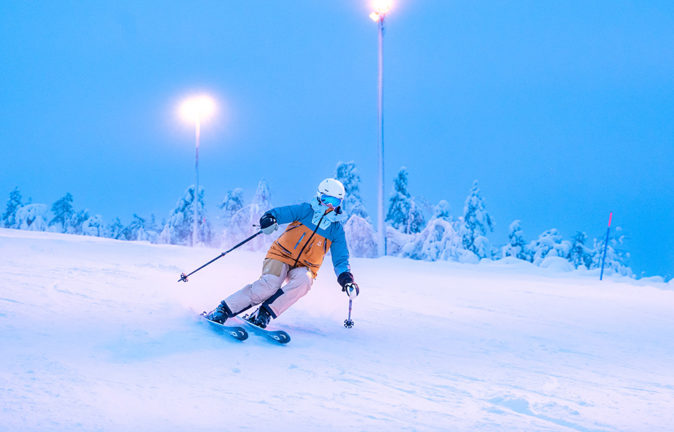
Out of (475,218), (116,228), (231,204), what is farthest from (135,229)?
(475,218)

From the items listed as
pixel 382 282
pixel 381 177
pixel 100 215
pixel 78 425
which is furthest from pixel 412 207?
pixel 78 425

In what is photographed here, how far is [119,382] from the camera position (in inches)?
122

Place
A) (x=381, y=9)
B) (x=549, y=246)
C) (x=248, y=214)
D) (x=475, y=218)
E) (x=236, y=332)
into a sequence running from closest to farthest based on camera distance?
(x=236, y=332), (x=381, y=9), (x=549, y=246), (x=475, y=218), (x=248, y=214)

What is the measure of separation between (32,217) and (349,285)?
3597cm

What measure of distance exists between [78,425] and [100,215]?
49.8 meters

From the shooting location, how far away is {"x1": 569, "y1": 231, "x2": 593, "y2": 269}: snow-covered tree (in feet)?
118

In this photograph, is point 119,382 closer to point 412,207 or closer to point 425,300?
point 425,300

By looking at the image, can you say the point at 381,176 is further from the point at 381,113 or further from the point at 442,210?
the point at 442,210

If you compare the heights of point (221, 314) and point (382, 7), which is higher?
point (382, 7)

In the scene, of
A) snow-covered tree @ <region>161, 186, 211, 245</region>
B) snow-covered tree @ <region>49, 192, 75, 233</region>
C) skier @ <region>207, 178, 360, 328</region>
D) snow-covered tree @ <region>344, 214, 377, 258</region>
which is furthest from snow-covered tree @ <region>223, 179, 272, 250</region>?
skier @ <region>207, 178, 360, 328</region>

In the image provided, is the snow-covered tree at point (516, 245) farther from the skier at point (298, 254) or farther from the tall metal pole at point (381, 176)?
the skier at point (298, 254)

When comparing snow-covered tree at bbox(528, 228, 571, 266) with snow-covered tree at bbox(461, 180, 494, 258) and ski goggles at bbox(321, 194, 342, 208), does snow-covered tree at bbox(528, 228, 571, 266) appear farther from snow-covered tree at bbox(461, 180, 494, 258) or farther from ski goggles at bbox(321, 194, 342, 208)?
ski goggles at bbox(321, 194, 342, 208)

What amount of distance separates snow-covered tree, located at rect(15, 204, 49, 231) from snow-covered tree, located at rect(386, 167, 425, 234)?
78.4 feet

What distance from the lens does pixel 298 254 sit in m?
5.20
